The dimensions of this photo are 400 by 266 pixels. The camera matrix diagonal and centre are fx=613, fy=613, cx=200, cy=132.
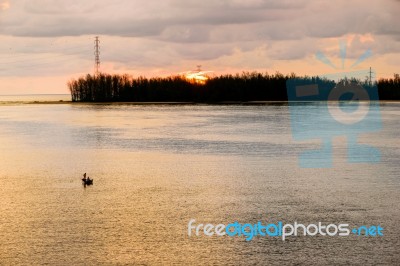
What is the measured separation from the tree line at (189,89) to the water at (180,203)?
72524 millimetres

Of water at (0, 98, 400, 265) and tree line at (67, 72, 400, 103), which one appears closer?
water at (0, 98, 400, 265)

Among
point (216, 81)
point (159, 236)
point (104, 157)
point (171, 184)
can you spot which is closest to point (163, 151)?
point (104, 157)

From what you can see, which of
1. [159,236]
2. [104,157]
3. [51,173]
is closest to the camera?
[159,236]

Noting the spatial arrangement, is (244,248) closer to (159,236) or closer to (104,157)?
(159,236)

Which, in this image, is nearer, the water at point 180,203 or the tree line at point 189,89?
the water at point 180,203

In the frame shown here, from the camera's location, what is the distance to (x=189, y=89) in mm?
95562

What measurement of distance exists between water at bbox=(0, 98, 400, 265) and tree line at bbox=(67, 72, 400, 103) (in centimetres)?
7252

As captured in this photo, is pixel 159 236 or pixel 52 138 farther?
pixel 52 138

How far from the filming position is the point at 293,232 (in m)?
8.33

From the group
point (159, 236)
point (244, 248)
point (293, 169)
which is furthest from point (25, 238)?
point (293, 169)

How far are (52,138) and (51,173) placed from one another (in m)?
11.0

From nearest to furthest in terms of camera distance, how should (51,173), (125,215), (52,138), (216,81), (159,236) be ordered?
(159,236) < (125,215) < (51,173) < (52,138) < (216,81)

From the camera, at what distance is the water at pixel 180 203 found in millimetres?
7383

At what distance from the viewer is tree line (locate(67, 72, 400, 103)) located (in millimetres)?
92125
